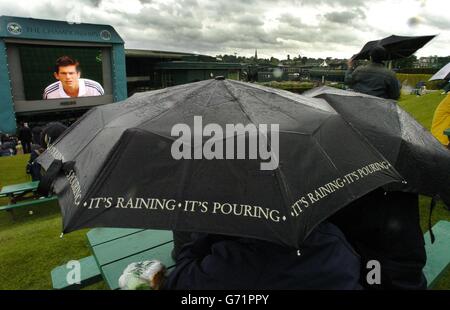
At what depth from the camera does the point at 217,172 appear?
1409 mm

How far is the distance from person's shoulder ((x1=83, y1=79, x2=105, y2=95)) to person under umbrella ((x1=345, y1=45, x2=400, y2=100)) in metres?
21.4

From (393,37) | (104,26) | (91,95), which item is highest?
(104,26)

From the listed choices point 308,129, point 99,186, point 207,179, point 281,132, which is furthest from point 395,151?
point 99,186

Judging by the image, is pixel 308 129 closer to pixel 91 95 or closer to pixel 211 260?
pixel 211 260

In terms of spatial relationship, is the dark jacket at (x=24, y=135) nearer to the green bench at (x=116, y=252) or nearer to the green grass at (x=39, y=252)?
the green grass at (x=39, y=252)

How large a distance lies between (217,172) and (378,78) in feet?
13.1

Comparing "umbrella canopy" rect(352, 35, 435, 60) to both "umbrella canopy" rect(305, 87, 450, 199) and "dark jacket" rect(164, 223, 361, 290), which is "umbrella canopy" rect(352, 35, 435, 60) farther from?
"dark jacket" rect(164, 223, 361, 290)

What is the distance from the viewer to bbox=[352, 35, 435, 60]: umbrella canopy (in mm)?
5281

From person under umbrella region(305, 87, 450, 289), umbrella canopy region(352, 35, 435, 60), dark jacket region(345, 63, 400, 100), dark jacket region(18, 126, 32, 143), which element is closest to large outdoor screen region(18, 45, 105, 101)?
dark jacket region(18, 126, 32, 143)

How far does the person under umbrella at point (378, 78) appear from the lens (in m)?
4.46

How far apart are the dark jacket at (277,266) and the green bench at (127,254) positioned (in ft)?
2.86

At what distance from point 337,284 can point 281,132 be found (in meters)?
0.76

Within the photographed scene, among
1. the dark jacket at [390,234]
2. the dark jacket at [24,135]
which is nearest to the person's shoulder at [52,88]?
the dark jacket at [24,135]
